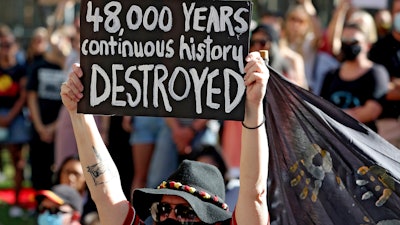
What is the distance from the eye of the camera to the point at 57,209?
6.50 m

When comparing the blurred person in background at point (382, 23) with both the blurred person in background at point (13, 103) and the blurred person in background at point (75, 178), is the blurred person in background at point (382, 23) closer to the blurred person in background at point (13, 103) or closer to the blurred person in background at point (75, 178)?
the blurred person in background at point (75, 178)

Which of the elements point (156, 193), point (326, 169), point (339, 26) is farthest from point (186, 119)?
point (156, 193)

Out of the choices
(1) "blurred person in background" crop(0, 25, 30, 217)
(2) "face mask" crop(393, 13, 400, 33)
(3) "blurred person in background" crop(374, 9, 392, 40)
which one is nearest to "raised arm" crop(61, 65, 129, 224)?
(2) "face mask" crop(393, 13, 400, 33)

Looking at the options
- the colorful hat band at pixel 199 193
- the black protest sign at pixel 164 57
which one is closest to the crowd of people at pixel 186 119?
the colorful hat band at pixel 199 193

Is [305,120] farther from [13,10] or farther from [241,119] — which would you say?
[13,10]

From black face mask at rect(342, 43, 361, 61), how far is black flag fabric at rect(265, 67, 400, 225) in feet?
11.4

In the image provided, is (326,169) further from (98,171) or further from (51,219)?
(51,219)

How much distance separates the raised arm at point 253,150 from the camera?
12.7 feet

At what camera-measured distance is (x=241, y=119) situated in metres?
3.90

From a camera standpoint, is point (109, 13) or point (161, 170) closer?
point (109, 13)

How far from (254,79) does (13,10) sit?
15.5 metres

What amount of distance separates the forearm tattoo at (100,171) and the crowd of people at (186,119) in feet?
6.51

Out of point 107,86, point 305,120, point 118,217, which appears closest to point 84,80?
point 107,86

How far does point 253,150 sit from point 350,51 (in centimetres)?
415
